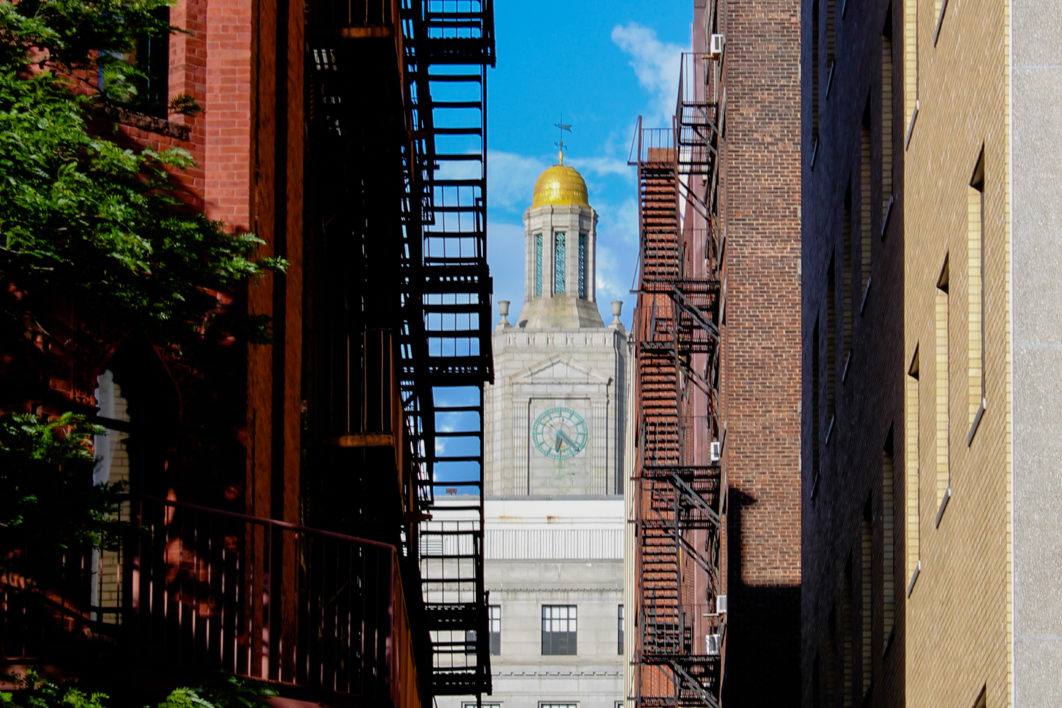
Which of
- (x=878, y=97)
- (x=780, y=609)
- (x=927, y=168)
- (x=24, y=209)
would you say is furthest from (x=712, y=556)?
(x=24, y=209)

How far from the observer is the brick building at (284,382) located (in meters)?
13.2

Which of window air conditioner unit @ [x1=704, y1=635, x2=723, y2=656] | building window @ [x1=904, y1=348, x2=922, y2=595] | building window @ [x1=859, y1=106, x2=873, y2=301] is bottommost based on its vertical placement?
window air conditioner unit @ [x1=704, y1=635, x2=723, y2=656]

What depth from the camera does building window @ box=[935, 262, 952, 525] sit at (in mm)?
17766

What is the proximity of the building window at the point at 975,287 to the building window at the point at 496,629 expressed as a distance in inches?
2785

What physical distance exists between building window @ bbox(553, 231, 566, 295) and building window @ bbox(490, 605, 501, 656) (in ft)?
286

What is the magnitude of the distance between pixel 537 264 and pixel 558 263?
185 cm

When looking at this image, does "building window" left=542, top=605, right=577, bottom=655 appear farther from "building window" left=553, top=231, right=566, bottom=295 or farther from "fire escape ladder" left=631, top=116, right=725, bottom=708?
"building window" left=553, top=231, right=566, bottom=295

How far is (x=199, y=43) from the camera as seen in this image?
15.7 meters

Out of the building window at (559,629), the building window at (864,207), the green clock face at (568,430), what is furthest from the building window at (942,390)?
the green clock face at (568,430)

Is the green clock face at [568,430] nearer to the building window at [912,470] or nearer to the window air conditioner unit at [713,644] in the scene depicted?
the window air conditioner unit at [713,644]

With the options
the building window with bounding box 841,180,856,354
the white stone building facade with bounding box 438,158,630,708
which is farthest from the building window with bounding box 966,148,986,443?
the white stone building facade with bounding box 438,158,630,708

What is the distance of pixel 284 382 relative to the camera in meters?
17.4

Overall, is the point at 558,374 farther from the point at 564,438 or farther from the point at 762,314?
the point at 762,314

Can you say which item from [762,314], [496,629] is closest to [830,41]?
[762,314]
